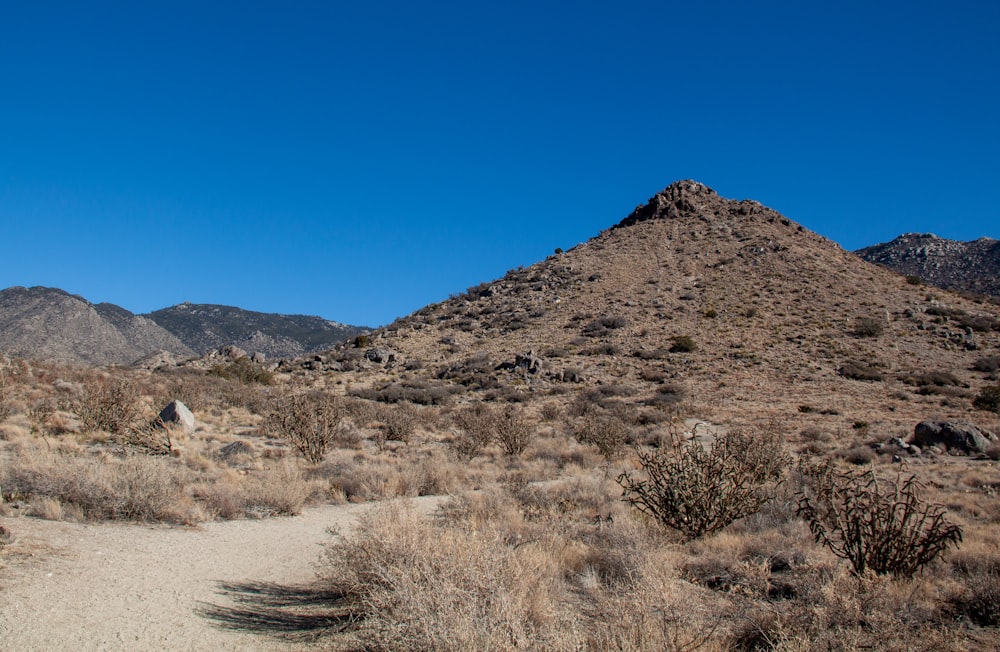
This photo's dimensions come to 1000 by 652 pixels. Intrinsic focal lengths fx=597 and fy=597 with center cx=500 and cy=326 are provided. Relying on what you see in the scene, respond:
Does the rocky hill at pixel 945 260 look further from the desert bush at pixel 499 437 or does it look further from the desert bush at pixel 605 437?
Result: the desert bush at pixel 499 437

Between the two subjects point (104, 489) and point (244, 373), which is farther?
point (244, 373)

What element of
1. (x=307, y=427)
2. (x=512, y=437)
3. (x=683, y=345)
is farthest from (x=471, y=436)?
(x=683, y=345)

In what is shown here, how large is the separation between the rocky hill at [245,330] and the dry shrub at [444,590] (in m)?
85.9

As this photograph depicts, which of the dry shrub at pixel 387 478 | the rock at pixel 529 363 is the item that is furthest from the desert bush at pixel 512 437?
the rock at pixel 529 363

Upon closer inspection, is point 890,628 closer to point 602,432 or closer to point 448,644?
point 448,644

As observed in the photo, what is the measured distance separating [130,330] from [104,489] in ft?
281

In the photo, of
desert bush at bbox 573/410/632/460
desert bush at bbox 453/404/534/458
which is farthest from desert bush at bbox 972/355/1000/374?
desert bush at bbox 453/404/534/458

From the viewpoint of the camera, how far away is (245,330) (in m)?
101

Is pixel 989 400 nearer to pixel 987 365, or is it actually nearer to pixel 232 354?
pixel 987 365

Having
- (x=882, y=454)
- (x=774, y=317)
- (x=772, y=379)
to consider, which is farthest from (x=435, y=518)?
(x=774, y=317)

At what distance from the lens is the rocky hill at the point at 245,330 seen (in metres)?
92.4

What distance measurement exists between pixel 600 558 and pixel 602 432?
12127mm

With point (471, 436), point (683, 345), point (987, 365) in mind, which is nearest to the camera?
point (471, 436)

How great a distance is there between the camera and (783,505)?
10102mm
